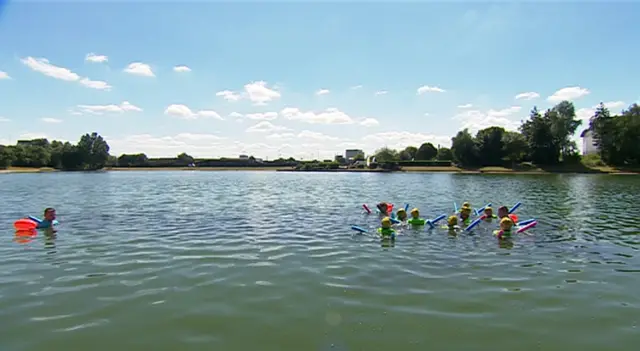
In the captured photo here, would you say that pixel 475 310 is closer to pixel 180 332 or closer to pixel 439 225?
pixel 180 332

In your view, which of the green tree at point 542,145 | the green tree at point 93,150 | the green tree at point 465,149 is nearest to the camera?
the green tree at point 542,145

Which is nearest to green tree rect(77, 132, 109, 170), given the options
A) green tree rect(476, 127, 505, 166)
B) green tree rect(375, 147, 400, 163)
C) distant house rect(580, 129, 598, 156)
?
Answer: green tree rect(375, 147, 400, 163)

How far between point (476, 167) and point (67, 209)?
311 ft

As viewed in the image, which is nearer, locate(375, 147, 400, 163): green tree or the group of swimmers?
the group of swimmers

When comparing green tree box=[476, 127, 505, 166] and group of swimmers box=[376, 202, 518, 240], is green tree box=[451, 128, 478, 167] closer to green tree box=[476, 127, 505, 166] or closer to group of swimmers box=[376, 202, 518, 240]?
green tree box=[476, 127, 505, 166]

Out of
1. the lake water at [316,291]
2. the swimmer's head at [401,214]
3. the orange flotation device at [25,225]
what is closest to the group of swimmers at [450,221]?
the swimmer's head at [401,214]

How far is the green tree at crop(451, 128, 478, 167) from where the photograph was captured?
4038 inches

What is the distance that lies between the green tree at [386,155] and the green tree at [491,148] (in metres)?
42.2

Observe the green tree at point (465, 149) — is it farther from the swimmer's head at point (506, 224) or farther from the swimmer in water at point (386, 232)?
the swimmer in water at point (386, 232)

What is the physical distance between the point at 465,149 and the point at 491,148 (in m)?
6.26

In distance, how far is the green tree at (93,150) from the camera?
136000 mm

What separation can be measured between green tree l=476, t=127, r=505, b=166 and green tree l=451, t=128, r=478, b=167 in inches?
52.4

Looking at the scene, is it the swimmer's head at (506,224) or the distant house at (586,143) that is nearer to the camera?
the swimmer's head at (506,224)

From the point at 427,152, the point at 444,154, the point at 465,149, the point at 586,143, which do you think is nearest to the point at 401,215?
the point at 465,149
